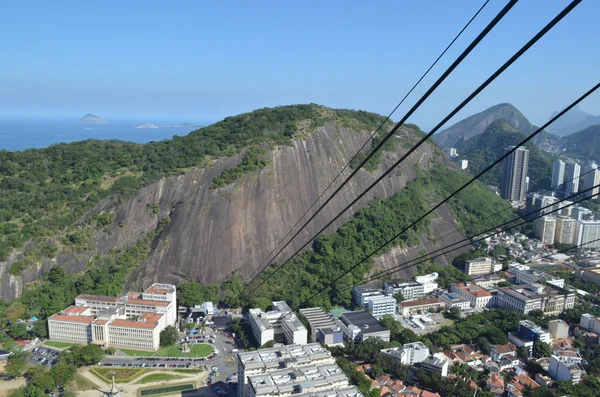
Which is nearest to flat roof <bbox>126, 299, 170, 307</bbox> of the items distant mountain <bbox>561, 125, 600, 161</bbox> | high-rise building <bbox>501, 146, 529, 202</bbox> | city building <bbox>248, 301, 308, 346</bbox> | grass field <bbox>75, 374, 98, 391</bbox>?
city building <bbox>248, 301, 308, 346</bbox>

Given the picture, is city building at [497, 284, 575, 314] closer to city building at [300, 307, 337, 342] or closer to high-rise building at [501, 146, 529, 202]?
city building at [300, 307, 337, 342]

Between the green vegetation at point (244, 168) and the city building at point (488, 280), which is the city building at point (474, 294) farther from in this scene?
the green vegetation at point (244, 168)

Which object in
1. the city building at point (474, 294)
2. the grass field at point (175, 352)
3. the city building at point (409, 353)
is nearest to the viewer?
the city building at point (409, 353)

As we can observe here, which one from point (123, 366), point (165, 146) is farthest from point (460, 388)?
point (165, 146)

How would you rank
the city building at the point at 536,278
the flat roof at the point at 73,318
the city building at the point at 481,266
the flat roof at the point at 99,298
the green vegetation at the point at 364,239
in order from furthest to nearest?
the city building at the point at 481,266, the city building at the point at 536,278, the green vegetation at the point at 364,239, the flat roof at the point at 99,298, the flat roof at the point at 73,318

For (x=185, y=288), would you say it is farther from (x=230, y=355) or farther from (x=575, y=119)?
(x=575, y=119)

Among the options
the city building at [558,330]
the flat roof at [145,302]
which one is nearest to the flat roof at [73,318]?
the flat roof at [145,302]
